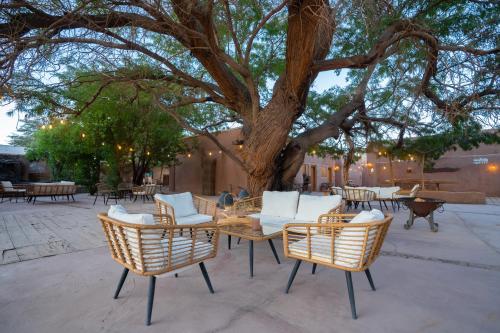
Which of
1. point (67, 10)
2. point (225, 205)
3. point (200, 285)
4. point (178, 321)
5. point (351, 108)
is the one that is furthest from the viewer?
point (351, 108)

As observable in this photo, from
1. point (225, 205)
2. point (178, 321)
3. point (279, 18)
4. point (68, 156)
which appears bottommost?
point (178, 321)

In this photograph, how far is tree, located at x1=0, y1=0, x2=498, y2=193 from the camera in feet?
9.73

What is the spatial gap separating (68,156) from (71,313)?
13.2 metres

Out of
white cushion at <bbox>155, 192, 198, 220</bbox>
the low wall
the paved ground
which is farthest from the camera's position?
the low wall

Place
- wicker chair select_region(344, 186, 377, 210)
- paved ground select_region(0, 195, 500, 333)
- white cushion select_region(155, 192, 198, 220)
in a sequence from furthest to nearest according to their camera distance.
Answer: wicker chair select_region(344, 186, 377, 210) → white cushion select_region(155, 192, 198, 220) → paved ground select_region(0, 195, 500, 333)

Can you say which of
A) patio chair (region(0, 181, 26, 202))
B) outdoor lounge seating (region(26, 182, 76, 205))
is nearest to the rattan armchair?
outdoor lounge seating (region(26, 182, 76, 205))

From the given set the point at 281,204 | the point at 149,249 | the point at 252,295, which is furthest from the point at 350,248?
the point at 281,204

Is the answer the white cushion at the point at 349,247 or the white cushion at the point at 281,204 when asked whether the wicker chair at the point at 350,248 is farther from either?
the white cushion at the point at 281,204

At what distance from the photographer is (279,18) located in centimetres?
489

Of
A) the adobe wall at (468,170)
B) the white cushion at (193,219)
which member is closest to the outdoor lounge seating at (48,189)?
the white cushion at (193,219)

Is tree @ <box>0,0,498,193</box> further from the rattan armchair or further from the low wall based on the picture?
the low wall

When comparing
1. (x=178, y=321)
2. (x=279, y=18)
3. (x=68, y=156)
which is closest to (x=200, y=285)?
(x=178, y=321)

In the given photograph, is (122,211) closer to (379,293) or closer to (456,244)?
(379,293)

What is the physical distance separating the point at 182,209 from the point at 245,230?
138 centimetres
